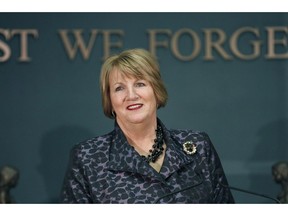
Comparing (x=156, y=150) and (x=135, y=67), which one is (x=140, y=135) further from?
(x=135, y=67)

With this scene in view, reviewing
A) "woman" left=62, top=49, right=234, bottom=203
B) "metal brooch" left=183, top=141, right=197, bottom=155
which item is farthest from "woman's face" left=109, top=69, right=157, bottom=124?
"metal brooch" left=183, top=141, right=197, bottom=155

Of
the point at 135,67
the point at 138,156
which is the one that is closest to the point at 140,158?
the point at 138,156

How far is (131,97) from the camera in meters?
2.86

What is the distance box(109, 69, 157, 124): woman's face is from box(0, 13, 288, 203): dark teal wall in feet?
3.19

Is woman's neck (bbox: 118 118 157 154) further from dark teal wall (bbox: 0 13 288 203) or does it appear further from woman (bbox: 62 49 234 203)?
dark teal wall (bbox: 0 13 288 203)

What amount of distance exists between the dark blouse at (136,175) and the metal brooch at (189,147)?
12 millimetres

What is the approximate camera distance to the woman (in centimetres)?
273

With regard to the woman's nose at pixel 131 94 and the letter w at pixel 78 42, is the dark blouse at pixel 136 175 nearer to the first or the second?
the woman's nose at pixel 131 94

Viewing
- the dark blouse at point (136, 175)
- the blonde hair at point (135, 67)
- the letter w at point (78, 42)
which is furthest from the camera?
the letter w at point (78, 42)

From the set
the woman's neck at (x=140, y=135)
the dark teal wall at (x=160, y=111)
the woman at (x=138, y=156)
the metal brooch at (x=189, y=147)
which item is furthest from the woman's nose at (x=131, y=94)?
the dark teal wall at (x=160, y=111)

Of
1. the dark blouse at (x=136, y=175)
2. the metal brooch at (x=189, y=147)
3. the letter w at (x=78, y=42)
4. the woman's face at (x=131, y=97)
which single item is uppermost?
the letter w at (x=78, y=42)

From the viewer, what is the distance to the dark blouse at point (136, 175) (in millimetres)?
2713
